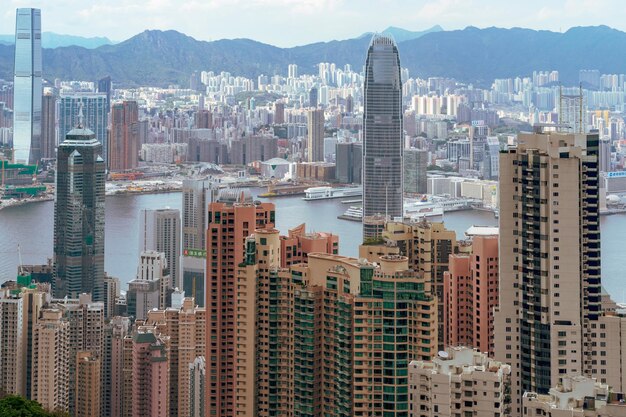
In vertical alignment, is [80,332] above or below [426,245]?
below

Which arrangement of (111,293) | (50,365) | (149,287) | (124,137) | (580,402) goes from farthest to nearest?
(124,137) < (111,293) < (149,287) < (50,365) < (580,402)

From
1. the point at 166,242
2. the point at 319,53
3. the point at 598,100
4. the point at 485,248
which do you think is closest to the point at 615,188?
the point at 598,100

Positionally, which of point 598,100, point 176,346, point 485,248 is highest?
point 598,100

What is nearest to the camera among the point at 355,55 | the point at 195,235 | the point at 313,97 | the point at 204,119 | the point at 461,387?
the point at 461,387

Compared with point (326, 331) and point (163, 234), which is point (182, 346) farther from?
point (163, 234)

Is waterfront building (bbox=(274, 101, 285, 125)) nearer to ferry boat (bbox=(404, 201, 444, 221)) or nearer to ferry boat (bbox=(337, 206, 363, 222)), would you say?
ferry boat (bbox=(404, 201, 444, 221))

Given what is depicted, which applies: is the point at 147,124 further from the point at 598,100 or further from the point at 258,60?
the point at 598,100

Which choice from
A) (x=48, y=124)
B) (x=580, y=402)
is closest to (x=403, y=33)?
(x=48, y=124)
